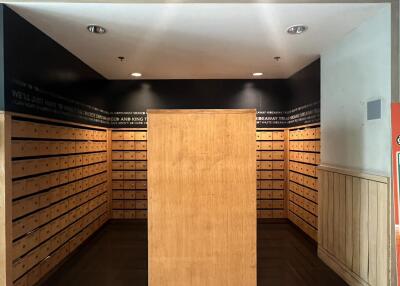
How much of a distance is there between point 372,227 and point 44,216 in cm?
386

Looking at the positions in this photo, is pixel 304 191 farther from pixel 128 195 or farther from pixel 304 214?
pixel 128 195

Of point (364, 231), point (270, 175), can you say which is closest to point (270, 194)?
point (270, 175)

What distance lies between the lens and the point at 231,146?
2041 mm

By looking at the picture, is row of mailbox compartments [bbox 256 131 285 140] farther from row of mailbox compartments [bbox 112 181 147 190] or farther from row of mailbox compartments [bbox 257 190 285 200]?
row of mailbox compartments [bbox 112 181 147 190]

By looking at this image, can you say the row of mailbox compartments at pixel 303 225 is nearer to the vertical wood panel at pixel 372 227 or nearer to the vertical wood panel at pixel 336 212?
the vertical wood panel at pixel 336 212

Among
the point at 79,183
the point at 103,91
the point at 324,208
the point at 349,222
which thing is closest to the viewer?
the point at 349,222

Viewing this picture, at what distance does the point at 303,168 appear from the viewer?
4.79 meters

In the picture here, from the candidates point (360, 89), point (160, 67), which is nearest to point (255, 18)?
point (360, 89)

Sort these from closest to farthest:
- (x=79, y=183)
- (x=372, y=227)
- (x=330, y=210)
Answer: (x=372, y=227) → (x=330, y=210) → (x=79, y=183)

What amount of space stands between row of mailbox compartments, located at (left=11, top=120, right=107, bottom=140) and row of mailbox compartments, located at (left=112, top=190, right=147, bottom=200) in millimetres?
1489

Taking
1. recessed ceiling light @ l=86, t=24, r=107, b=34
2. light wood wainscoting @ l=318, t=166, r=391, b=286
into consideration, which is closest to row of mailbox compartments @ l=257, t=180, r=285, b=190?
light wood wainscoting @ l=318, t=166, r=391, b=286

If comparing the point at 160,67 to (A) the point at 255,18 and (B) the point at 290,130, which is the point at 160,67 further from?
(B) the point at 290,130

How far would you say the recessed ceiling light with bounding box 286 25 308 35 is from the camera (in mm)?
3044

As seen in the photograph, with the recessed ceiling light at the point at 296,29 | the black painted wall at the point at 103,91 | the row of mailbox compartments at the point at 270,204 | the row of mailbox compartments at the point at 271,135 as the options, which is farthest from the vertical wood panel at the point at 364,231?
the row of mailbox compartments at the point at 271,135
